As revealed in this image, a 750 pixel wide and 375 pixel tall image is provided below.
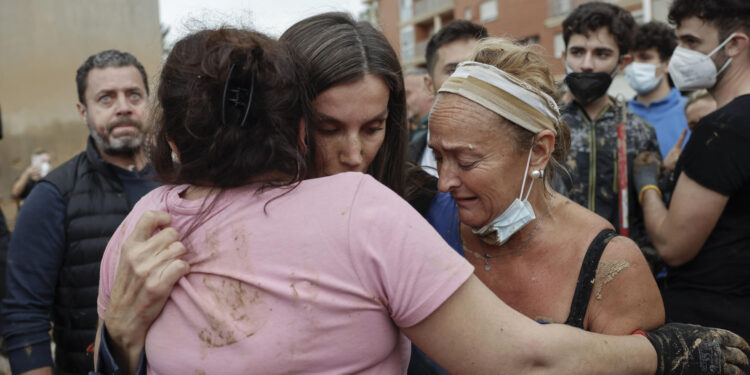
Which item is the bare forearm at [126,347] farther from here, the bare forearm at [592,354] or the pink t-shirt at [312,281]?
the bare forearm at [592,354]

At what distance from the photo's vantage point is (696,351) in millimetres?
1570

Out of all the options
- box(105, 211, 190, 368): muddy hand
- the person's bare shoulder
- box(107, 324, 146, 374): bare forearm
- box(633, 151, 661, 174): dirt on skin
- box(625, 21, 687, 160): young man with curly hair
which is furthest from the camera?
box(625, 21, 687, 160): young man with curly hair

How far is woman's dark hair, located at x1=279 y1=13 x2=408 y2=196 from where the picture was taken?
5.99 ft

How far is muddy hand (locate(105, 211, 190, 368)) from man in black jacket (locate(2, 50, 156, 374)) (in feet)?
4.14

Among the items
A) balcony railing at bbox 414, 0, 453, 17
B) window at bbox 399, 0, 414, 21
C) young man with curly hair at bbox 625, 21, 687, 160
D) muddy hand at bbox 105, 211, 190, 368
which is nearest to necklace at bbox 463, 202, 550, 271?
muddy hand at bbox 105, 211, 190, 368

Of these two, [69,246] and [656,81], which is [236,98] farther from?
[656,81]

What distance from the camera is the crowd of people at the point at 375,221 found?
1.16 meters

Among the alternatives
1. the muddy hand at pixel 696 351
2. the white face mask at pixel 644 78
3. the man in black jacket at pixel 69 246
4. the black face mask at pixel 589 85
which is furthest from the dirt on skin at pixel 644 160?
the man in black jacket at pixel 69 246

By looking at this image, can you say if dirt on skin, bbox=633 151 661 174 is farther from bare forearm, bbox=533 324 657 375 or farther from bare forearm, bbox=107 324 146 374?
bare forearm, bbox=107 324 146 374

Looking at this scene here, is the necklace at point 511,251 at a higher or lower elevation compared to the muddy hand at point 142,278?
lower

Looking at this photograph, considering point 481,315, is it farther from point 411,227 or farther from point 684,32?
point 684,32

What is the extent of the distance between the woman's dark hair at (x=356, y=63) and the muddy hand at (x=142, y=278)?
1.89 ft

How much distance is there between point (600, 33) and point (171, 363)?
3735 mm

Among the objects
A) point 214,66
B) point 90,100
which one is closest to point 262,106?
point 214,66
